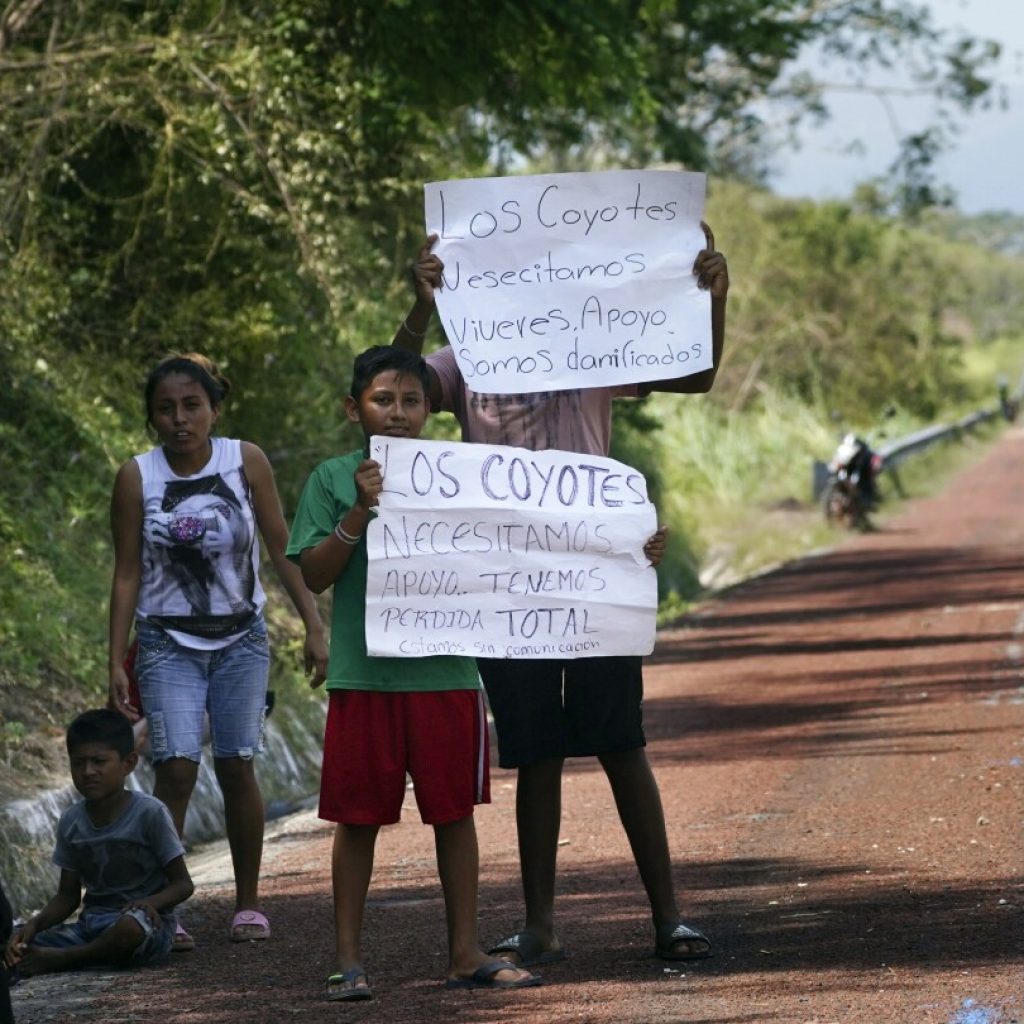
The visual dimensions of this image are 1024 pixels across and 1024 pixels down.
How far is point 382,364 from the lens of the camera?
611 centimetres

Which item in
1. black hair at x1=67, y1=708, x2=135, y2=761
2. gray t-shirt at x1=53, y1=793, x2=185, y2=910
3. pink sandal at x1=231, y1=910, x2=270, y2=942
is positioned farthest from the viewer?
pink sandal at x1=231, y1=910, x2=270, y2=942

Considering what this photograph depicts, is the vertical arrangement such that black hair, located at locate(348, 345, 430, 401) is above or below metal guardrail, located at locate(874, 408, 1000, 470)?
below

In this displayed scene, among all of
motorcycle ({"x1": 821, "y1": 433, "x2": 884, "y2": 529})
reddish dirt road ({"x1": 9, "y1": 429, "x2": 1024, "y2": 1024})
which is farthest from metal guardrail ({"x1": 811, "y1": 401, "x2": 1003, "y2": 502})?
reddish dirt road ({"x1": 9, "y1": 429, "x2": 1024, "y2": 1024})

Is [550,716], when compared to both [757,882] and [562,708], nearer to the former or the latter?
[562,708]

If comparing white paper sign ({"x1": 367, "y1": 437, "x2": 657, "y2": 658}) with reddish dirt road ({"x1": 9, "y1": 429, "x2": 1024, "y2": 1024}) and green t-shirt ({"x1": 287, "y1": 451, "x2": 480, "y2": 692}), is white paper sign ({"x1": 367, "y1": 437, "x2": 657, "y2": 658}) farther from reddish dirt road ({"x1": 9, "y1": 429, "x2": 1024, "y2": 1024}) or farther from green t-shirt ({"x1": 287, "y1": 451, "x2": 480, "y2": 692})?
reddish dirt road ({"x1": 9, "y1": 429, "x2": 1024, "y2": 1024})

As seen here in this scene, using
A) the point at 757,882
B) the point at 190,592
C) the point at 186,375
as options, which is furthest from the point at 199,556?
the point at 757,882

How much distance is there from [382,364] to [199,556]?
133 cm

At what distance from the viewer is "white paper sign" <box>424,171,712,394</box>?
260 inches

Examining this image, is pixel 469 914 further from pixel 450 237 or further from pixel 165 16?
pixel 165 16

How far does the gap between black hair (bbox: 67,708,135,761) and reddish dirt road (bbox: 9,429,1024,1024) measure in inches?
27.5

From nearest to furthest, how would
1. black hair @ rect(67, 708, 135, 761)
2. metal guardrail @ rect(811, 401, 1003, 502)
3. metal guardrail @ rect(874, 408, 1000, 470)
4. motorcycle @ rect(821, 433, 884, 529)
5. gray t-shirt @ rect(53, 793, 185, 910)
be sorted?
black hair @ rect(67, 708, 135, 761)
gray t-shirt @ rect(53, 793, 185, 910)
motorcycle @ rect(821, 433, 884, 529)
metal guardrail @ rect(811, 401, 1003, 502)
metal guardrail @ rect(874, 408, 1000, 470)

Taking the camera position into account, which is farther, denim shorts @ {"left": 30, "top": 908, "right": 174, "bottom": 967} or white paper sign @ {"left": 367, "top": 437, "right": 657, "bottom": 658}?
denim shorts @ {"left": 30, "top": 908, "right": 174, "bottom": 967}

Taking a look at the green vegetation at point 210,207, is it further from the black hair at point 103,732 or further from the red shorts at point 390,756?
the red shorts at point 390,756

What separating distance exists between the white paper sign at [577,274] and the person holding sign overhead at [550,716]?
0.09 metres
